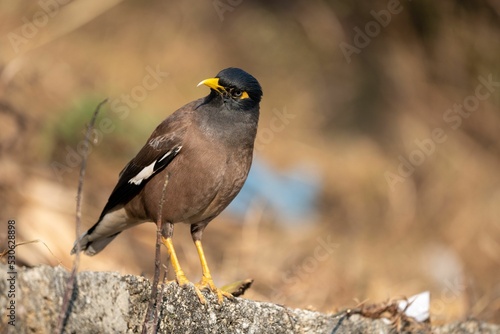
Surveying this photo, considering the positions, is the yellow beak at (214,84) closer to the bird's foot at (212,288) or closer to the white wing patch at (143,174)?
the white wing patch at (143,174)

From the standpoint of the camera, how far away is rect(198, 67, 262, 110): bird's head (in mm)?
5016

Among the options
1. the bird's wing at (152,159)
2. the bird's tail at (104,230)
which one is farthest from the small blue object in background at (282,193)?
the bird's wing at (152,159)

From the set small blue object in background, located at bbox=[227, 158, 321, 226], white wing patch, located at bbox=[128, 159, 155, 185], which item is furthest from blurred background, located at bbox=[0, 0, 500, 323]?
white wing patch, located at bbox=[128, 159, 155, 185]

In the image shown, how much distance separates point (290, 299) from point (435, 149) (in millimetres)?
4475

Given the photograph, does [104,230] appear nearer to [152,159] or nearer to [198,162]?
[152,159]

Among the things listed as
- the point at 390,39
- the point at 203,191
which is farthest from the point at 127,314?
the point at 390,39

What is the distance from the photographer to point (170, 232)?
4.95 m

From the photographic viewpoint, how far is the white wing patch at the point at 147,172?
16.1 feet

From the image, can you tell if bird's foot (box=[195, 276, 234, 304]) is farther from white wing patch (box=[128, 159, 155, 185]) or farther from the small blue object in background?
the small blue object in background

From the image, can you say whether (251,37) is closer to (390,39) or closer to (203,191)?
(390,39)

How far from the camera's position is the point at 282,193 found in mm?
9422

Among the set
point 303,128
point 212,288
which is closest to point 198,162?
point 212,288

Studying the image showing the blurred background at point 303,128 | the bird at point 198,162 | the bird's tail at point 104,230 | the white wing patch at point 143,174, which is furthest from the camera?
the blurred background at point 303,128

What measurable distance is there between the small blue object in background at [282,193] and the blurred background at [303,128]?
25 millimetres
